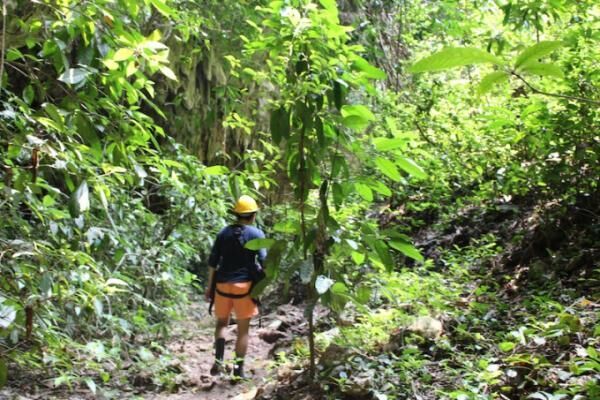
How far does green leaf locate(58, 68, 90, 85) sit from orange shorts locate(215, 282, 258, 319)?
114 inches

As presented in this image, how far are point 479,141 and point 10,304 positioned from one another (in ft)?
16.2

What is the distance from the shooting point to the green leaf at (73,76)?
7.59 feet

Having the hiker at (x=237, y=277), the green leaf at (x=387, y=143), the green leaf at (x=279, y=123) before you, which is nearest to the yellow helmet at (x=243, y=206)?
the hiker at (x=237, y=277)

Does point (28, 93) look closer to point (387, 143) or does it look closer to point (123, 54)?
point (123, 54)

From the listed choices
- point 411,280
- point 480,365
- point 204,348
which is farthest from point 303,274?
point 204,348

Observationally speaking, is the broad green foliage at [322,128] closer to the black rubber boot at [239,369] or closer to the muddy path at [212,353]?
the muddy path at [212,353]

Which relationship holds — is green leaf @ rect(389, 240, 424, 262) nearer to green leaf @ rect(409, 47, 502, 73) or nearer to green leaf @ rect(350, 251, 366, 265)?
green leaf @ rect(350, 251, 366, 265)

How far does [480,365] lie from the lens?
2.95 meters

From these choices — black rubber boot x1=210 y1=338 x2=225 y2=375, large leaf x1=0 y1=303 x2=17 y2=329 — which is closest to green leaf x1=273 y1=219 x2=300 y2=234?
large leaf x1=0 y1=303 x2=17 y2=329

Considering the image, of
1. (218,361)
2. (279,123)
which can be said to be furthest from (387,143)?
(218,361)

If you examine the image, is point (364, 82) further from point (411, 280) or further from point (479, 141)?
point (479, 141)

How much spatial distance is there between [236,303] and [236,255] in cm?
46

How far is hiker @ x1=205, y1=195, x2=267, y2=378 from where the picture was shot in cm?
494

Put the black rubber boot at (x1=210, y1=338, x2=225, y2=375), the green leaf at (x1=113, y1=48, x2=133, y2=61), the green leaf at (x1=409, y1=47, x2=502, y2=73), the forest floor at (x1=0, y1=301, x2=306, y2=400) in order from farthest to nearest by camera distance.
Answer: the black rubber boot at (x1=210, y1=338, x2=225, y2=375)
the forest floor at (x1=0, y1=301, x2=306, y2=400)
the green leaf at (x1=113, y1=48, x2=133, y2=61)
the green leaf at (x1=409, y1=47, x2=502, y2=73)
